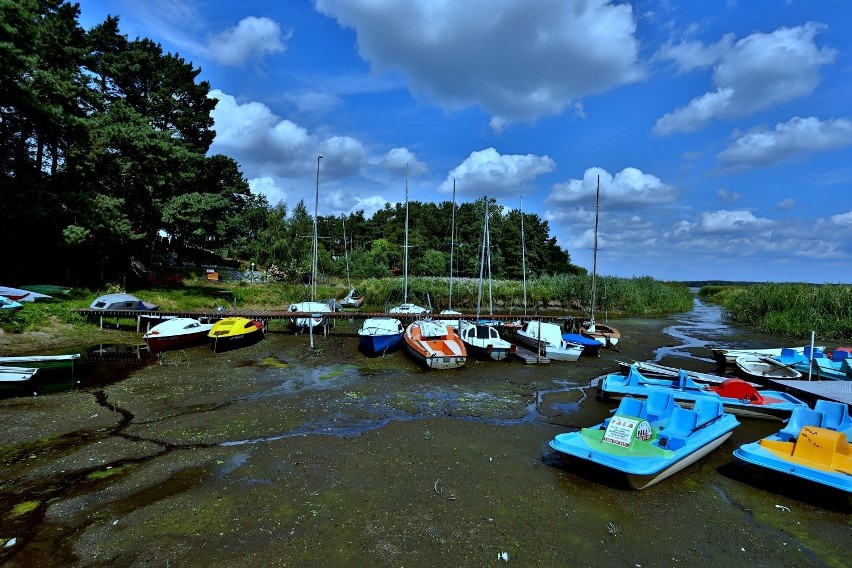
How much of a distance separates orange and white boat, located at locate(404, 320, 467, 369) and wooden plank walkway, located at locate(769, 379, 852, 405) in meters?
12.6

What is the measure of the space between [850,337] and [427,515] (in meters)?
37.6

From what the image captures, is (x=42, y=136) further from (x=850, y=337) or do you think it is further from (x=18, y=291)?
(x=850, y=337)

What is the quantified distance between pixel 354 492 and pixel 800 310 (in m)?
40.9

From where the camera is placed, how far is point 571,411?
14516 mm

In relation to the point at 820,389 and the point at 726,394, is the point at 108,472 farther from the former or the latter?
the point at 820,389

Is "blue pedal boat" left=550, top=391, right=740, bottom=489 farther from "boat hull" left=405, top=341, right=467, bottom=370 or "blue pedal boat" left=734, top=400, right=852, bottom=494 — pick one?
"boat hull" left=405, top=341, right=467, bottom=370

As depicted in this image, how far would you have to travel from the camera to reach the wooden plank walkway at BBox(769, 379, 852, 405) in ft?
46.8

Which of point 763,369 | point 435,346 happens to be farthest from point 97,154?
point 763,369

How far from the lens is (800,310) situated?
34250mm

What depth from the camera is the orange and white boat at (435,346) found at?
65.9ft

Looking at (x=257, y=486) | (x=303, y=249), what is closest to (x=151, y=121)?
(x=303, y=249)

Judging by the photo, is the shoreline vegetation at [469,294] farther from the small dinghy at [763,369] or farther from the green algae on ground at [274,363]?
the small dinghy at [763,369]

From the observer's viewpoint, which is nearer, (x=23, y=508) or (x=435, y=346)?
(x=23, y=508)

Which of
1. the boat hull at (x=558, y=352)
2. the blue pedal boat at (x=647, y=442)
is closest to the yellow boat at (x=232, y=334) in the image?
the boat hull at (x=558, y=352)
